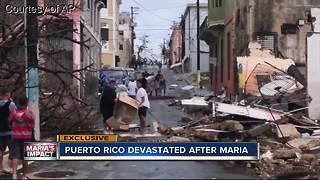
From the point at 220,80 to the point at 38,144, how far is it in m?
31.9

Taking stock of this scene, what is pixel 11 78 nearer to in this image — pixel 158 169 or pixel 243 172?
pixel 158 169

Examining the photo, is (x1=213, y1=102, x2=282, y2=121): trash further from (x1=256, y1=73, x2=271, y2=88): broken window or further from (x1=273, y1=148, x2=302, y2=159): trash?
(x1=256, y1=73, x2=271, y2=88): broken window

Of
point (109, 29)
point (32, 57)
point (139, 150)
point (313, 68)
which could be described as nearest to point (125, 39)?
point (109, 29)

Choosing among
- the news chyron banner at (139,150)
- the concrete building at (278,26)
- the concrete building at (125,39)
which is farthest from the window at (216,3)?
the concrete building at (125,39)

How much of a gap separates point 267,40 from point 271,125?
14688 mm

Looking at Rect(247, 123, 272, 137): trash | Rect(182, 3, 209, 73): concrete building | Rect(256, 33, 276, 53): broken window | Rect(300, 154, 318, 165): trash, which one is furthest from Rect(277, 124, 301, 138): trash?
Rect(182, 3, 209, 73): concrete building

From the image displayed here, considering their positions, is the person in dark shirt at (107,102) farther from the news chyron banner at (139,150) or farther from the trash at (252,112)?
the news chyron banner at (139,150)

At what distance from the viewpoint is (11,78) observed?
1614cm

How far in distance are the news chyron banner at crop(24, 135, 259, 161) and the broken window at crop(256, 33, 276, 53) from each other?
835 inches

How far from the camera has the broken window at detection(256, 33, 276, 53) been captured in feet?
104

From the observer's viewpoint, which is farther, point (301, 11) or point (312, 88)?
point (301, 11)

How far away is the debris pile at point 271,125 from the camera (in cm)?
1263

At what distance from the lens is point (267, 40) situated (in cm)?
3184

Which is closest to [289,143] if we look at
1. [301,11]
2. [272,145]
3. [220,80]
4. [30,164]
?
[272,145]
